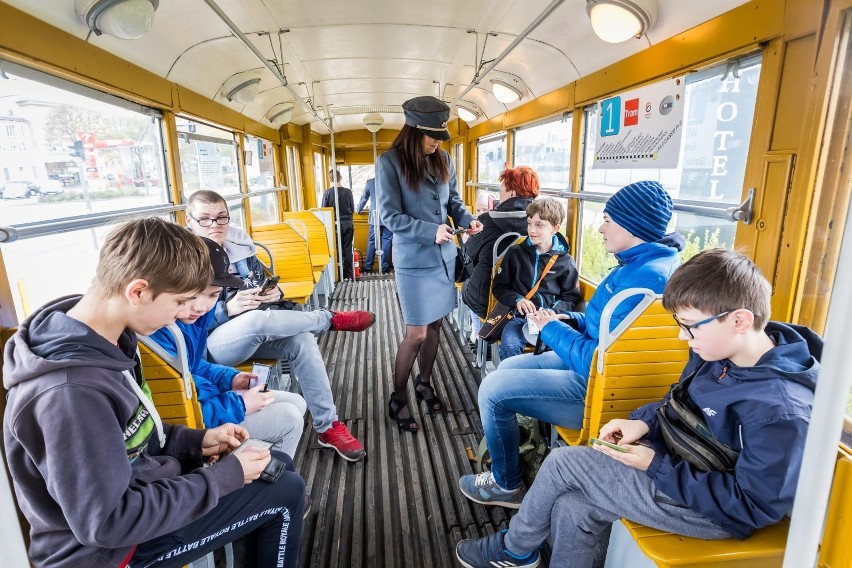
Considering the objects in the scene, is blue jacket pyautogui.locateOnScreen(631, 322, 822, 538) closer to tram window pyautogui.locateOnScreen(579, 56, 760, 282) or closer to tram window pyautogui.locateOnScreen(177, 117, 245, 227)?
tram window pyautogui.locateOnScreen(579, 56, 760, 282)

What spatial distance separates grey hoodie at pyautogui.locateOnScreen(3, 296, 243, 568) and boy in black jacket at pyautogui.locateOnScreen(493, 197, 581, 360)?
2.19 m

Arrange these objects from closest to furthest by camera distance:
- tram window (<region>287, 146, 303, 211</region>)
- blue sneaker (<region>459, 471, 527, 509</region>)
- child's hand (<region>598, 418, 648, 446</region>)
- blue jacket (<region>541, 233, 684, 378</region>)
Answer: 1. child's hand (<region>598, 418, 648, 446</region>)
2. blue jacket (<region>541, 233, 684, 378</region>)
3. blue sneaker (<region>459, 471, 527, 509</region>)
4. tram window (<region>287, 146, 303, 211</region>)

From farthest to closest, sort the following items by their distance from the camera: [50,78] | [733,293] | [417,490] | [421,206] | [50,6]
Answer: [421,206], [417,490], [50,78], [50,6], [733,293]

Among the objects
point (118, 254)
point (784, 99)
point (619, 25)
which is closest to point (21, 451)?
point (118, 254)

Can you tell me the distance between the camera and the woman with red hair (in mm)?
3416

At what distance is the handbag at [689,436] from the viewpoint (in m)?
1.35

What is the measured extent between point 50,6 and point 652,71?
3.13m

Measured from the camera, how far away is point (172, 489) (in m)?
1.26

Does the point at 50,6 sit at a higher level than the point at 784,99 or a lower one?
higher

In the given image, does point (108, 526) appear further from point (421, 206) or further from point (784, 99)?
point (784, 99)

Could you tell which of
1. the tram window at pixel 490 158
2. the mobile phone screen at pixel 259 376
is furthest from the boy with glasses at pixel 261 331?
the tram window at pixel 490 158

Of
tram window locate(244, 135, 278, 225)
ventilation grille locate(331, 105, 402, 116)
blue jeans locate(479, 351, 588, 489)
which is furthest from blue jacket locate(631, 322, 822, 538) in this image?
ventilation grille locate(331, 105, 402, 116)

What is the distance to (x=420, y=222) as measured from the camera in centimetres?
293

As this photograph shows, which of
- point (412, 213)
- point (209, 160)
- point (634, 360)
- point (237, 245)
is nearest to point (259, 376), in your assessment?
point (237, 245)
